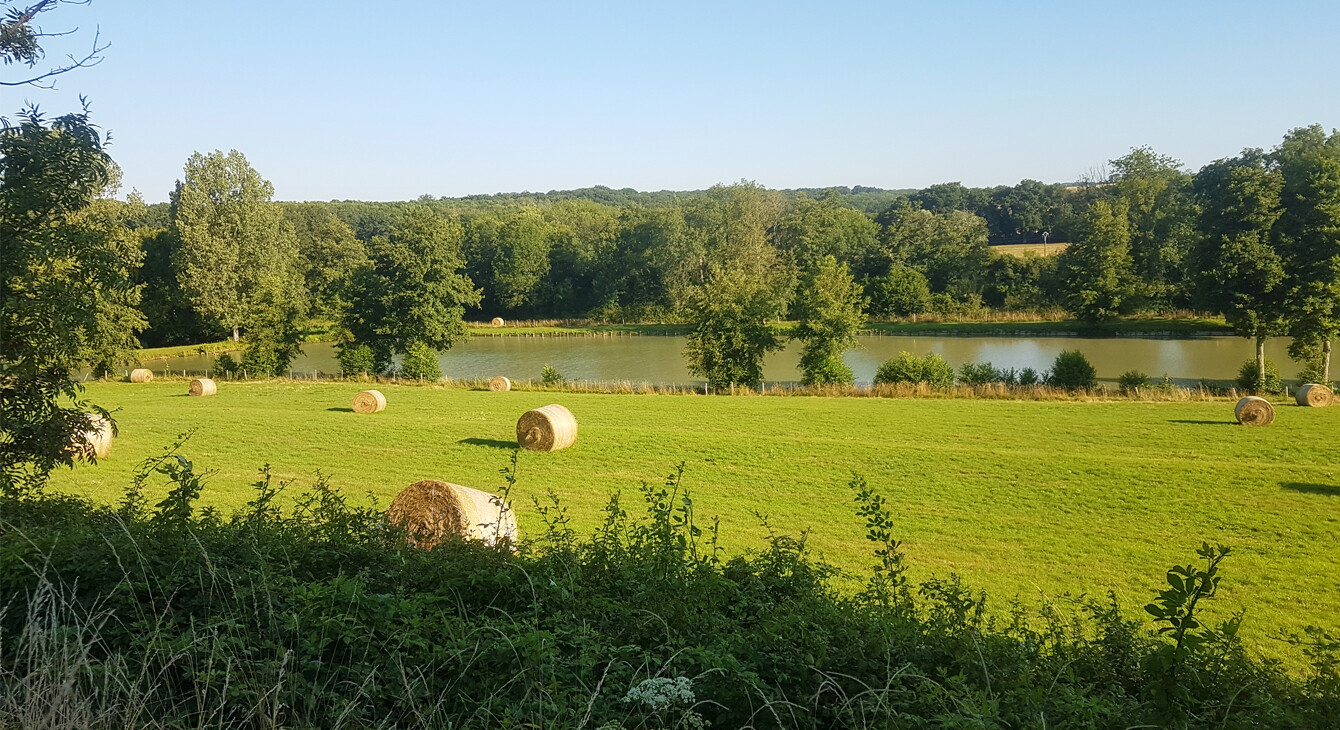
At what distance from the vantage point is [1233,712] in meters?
4.37

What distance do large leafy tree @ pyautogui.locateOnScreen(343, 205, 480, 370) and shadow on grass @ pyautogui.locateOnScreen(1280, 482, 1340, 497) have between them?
128ft

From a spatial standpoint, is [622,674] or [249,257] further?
[249,257]

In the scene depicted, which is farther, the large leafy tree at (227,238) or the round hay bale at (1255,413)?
the large leafy tree at (227,238)

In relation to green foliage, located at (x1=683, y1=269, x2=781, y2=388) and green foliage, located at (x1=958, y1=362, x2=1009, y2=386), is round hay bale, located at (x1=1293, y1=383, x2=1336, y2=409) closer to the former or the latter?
green foliage, located at (x1=958, y1=362, x2=1009, y2=386)

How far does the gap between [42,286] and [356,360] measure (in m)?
38.1

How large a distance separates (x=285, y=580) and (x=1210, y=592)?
17.1 feet

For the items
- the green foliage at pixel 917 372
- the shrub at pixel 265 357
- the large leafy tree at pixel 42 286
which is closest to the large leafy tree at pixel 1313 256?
the green foliage at pixel 917 372

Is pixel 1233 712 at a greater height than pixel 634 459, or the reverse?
pixel 1233 712

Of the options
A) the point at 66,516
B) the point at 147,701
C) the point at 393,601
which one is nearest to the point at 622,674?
the point at 393,601

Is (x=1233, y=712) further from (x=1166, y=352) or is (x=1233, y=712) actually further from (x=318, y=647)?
(x=1166, y=352)

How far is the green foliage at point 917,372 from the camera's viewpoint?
34.8 m

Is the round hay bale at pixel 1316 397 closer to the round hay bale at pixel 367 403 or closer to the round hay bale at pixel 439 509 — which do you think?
the round hay bale at pixel 439 509

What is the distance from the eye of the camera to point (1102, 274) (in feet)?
180

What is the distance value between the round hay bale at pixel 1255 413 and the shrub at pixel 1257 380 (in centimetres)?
948
